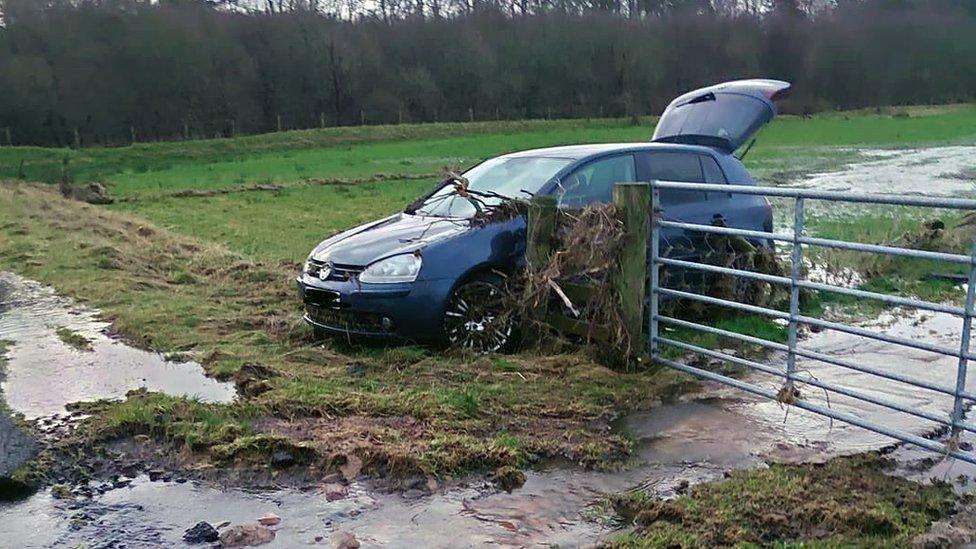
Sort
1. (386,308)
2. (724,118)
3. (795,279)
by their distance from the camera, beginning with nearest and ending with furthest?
1. (795,279)
2. (386,308)
3. (724,118)

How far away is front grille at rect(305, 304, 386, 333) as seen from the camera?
685 centimetres

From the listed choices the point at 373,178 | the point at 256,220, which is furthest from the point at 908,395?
the point at 373,178

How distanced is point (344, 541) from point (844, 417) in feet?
9.97

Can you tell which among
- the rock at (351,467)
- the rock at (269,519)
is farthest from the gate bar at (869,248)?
the rock at (269,519)

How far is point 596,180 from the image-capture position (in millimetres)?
7668

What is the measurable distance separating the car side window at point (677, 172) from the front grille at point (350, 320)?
2.84 m

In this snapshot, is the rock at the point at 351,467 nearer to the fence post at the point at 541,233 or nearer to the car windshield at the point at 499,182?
the fence post at the point at 541,233

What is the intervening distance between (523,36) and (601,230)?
63.1 meters

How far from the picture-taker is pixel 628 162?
7.83m

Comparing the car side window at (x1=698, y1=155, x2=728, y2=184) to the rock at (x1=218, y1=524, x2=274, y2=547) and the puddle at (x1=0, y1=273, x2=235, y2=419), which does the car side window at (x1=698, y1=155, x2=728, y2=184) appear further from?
the rock at (x1=218, y1=524, x2=274, y2=547)

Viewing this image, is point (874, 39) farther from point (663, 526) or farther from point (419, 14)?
point (663, 526)

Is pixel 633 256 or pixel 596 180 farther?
pixel 596 180

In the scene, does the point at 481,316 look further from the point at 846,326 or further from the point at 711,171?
the point at 711,171

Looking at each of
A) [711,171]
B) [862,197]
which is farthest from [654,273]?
[711,171]
